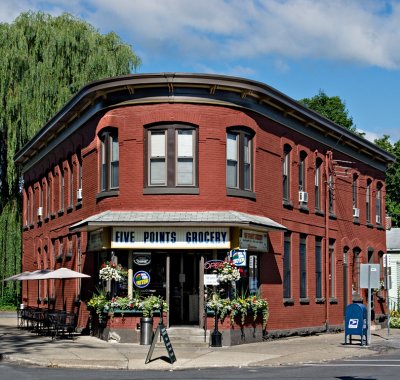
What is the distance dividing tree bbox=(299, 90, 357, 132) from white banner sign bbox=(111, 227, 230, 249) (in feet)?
128

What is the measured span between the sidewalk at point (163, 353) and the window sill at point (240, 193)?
481cm

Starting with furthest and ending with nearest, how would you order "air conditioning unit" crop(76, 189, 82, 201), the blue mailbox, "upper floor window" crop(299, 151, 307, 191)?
"upper floor window" crop(299, 151, 307, 191) → "air conditioning unit" crop(76, 189, 82, 201) → the blue mailbox

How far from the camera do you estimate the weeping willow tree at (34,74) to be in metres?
43.3

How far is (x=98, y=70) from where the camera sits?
45.2 m

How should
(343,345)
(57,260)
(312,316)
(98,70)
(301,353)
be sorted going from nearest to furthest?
(301,353), (343,345), (312,316), (57,260), (98,70)

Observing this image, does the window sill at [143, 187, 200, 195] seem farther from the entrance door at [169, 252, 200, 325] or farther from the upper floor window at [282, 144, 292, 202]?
the upper floor window at [282, 144, 292, 202]

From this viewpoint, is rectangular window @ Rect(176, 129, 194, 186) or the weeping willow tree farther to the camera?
the weeping willow tree

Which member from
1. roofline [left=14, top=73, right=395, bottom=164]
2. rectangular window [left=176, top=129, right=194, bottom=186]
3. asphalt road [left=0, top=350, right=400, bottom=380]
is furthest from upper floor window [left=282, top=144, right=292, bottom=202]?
asphalt road [left=0, top=350, right=400, bottom=380]

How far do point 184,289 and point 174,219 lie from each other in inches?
104

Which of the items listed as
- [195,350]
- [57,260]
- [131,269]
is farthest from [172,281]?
[57,260]

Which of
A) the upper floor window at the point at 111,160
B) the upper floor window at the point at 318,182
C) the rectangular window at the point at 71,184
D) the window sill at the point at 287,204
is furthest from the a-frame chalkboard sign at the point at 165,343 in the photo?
the upper floor window at the point at 318,182

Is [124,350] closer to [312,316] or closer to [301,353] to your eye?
[301,353]

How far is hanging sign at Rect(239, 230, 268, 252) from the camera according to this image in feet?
87.1

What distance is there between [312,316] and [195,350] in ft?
32.7
